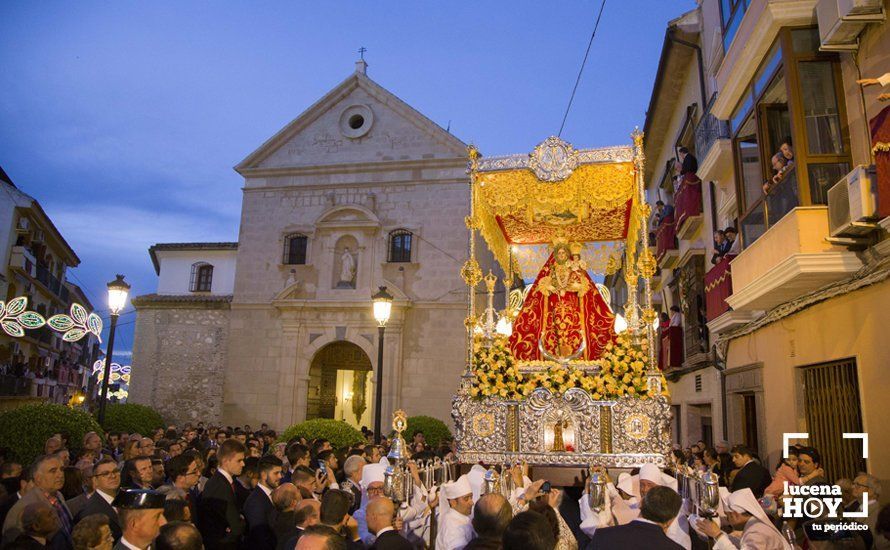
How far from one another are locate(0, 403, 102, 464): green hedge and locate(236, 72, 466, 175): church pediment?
13.9 metres

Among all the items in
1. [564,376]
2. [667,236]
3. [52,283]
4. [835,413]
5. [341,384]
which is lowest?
[835,413]

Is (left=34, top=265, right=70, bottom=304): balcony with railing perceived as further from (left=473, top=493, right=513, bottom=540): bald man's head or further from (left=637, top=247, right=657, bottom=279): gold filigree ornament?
(left=473, top=493, right=513, bottom=540): bald man's head

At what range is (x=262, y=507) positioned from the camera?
535cm

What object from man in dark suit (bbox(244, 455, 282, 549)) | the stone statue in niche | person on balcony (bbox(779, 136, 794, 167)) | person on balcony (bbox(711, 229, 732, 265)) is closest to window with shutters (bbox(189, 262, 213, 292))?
the stone statue in niche

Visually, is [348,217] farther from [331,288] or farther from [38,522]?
[38,522]

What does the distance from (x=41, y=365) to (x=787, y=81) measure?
34045 mm

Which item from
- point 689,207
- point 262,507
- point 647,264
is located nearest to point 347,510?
point 262,507

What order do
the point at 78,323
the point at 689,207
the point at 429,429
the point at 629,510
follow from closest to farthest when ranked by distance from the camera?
1. the point at 629,510
2. the point at 78,323
3. the point at 689,207
4. the point at 429,429

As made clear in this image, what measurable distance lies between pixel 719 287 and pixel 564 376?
4442 millimetres

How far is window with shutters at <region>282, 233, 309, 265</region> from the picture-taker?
22.1 meters

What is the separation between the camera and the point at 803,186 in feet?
27.1

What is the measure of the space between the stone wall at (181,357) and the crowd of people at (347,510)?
15259 millimetres

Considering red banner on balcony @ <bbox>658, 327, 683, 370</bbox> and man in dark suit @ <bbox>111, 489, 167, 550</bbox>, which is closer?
man in dark suit @ <bbox>111, 489, 167, 550</bbox>

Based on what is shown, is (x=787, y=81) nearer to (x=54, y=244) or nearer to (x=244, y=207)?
(x=244, y=207)
